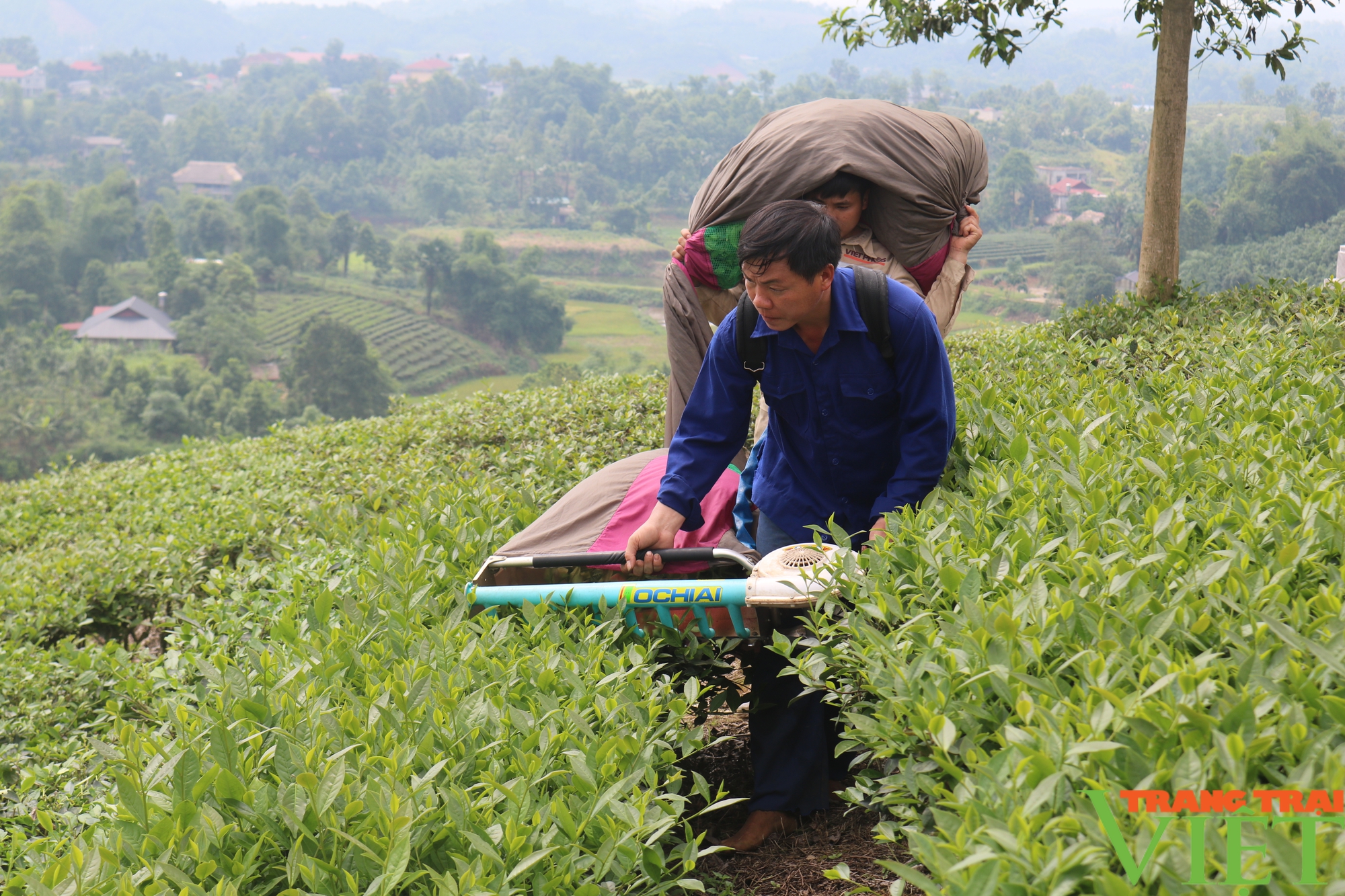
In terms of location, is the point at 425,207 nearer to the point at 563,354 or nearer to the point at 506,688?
the point at 563,354

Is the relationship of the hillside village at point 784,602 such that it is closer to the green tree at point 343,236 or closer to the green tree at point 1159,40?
the green tree at point 1159,40

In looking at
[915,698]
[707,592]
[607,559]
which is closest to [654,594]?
[707,592]

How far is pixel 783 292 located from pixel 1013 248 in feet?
195

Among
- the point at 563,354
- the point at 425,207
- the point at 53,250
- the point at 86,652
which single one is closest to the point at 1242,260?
the point at 86,652

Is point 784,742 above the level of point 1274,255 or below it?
below

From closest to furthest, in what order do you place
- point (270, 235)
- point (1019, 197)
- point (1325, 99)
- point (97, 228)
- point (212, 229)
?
point (1325, 99) < point (1019, 197) < point (97, 228) < point (270, 235) < point (212, 229)

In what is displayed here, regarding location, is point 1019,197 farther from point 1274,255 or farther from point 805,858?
point 805,858

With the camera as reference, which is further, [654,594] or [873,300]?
[873,300]

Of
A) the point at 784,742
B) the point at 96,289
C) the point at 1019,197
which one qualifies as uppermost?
the point at 1019,197

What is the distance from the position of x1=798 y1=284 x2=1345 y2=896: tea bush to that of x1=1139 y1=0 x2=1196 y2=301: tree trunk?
283 centimetres

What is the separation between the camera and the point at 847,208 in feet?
10.9

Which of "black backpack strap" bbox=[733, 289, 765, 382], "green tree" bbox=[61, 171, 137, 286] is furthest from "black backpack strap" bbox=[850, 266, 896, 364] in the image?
"green tree" bbox=[61, 171, 137, 286]

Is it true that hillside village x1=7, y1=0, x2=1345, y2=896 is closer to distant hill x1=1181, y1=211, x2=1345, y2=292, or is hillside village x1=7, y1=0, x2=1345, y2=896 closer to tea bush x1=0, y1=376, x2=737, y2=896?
tea bush x1=0, y1=376, x2=737, y2=896

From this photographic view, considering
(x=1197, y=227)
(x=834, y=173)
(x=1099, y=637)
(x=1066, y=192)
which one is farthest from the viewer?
(x=1066, y=192)
